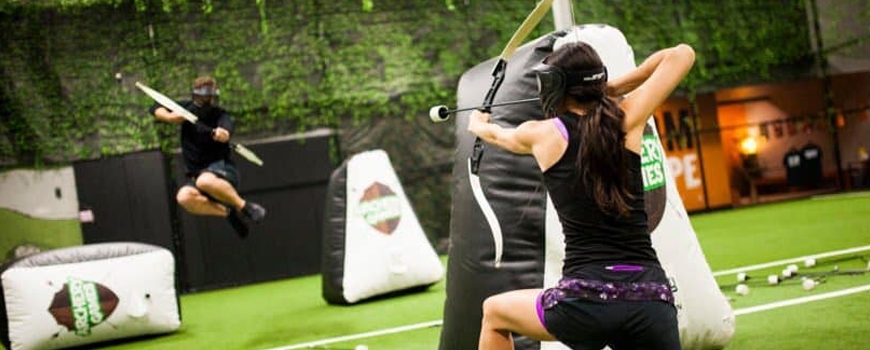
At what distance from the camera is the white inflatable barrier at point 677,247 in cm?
403

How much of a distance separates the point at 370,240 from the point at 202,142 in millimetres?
1642

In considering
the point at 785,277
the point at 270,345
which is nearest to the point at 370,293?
the point at 270,345

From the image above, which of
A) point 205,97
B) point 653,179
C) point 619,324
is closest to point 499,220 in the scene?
point 653,179

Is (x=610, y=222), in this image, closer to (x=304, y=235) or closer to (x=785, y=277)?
(x=785, y=277)

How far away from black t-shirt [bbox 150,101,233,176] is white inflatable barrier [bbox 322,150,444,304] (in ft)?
3.49

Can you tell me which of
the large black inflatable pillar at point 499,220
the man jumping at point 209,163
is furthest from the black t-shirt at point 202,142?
the large black inflatable pillar at point 499,220

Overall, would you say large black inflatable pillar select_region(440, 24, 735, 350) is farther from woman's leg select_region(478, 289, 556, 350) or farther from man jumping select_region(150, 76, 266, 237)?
man jumping select_region(150, 76, 266, 237)

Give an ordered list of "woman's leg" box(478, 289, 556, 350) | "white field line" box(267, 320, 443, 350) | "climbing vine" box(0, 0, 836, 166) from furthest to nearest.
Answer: "climbing vine" box(0, 0, 836, 166) → "white field line" box(267, 320, 443, 350) → "woman's leg" box(478, 289, 556, 350)

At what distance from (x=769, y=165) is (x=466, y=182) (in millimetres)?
14404

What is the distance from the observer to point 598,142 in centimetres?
263

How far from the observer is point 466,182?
164 inches

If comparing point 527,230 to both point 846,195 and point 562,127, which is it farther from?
point 846,195

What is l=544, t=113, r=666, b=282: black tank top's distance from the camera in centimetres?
266

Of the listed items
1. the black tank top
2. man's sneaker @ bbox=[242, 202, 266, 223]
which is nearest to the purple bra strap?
the black tank top
